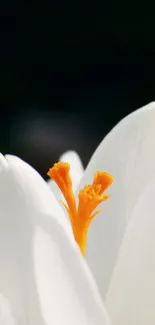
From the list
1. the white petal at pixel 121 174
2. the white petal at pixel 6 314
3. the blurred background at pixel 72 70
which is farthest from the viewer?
the blurred background at pixel 72 70

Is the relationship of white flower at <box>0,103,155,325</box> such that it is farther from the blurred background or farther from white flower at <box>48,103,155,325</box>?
the blurred background

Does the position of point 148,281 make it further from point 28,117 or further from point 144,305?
point 28,117

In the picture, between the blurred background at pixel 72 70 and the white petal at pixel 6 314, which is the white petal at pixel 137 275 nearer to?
the white petal at pixel 6 314

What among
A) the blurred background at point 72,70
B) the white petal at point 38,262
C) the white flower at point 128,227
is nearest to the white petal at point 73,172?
the white flower at point 128,227

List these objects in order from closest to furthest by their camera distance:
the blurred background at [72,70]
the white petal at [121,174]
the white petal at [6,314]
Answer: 1. the white petal at [6,314]
2. the white petal at [121,174]
3. the blurred background at [72,70]

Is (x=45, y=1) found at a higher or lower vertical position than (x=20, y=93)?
higher

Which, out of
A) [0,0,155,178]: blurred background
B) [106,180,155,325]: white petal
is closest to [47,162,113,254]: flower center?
[106,180,155,325]: white petal

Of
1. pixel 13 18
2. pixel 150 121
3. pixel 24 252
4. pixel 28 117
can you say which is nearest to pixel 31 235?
pixel 24 252
